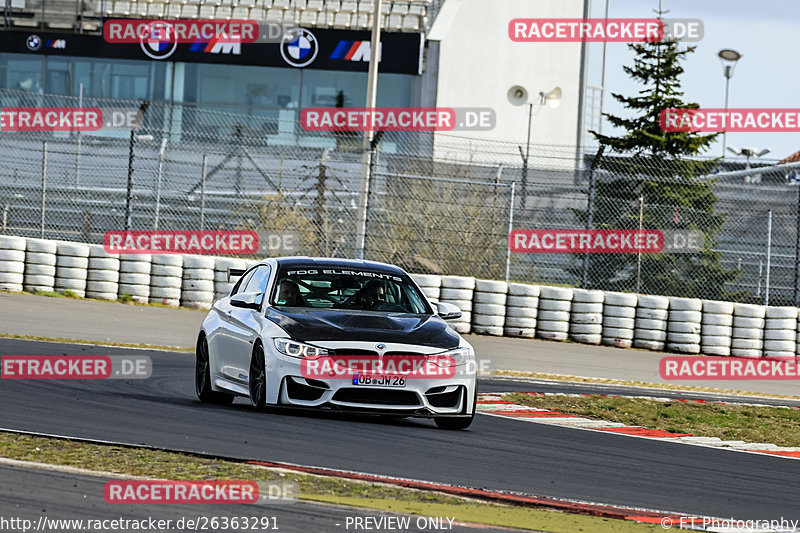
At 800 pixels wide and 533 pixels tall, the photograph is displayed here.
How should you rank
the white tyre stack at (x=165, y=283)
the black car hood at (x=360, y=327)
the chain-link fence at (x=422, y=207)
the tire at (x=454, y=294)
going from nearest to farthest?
the black car hood at (x=360, y=327) → the tire at (x=454, y=294) → the white tyre stack at (x=165, y=283) → the chain-link fence at (x=422, y=207)

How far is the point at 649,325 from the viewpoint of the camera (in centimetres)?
2109

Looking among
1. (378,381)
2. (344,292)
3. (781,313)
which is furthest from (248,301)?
(781,313)

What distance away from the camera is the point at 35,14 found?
35750 mm

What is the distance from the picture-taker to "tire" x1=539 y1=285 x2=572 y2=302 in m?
20.9

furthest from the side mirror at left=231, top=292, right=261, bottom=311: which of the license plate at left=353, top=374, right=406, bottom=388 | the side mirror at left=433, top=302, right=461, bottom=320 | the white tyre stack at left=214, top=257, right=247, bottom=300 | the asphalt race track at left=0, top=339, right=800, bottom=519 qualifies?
the white tyre stack at left=214, top=257, right=247, bottom=300

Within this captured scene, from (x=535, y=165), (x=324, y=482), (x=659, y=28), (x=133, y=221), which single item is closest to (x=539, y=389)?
(x=324, y=482)

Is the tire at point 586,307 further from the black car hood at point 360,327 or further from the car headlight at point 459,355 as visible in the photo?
the car headlight at point 459,355

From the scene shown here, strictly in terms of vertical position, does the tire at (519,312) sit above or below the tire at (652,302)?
below

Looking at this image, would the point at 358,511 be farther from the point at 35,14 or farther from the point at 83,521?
the point at 35,14

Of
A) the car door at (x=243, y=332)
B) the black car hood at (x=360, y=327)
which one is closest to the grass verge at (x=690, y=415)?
the black car hood at (x=360, y=327)

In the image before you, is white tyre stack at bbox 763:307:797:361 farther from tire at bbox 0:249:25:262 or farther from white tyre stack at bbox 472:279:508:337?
tire at bbox 0:249:25:262

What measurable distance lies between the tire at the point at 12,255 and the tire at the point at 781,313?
11.9m

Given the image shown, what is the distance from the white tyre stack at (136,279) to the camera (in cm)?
2083

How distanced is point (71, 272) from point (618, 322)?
28.7 ft
